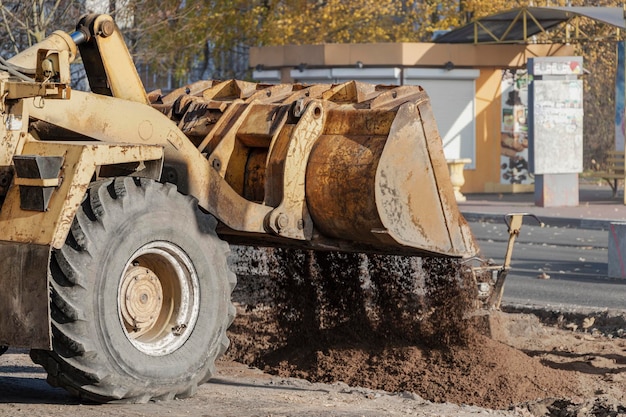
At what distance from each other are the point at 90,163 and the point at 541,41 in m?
25.8

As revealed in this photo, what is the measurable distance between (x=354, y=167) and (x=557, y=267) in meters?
8.00

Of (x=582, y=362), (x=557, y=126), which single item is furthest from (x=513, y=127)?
(x=582, y=362)

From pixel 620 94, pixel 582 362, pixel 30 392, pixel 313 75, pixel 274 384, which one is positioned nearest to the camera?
pixel 30 392

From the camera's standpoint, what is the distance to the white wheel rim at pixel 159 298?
693 centimetres

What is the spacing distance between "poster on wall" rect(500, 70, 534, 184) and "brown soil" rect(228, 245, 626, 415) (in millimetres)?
20757

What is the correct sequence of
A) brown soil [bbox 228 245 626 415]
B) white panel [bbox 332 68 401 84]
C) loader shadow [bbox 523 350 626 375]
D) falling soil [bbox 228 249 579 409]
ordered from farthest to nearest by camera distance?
white panel [bbox 332 68 401 84], loader shadow [bbox 523 350 626 375], falling soil [bbox 228 249 579 409], brown soil [bbox 228 245 626 415]

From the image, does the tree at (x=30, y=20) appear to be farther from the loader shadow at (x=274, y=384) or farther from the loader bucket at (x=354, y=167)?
the loader shadow at (x=274, y=384)

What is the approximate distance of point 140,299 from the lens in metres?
7.00

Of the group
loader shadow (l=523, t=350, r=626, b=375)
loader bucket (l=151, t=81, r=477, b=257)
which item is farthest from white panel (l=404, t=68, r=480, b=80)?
loader bucket (l=151, t=81, r=477, b=257)

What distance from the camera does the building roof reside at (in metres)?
29.2

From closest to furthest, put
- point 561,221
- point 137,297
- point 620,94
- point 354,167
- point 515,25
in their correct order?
point 137,297, point 354,167, point 561,221, point 620,94, point 515,25

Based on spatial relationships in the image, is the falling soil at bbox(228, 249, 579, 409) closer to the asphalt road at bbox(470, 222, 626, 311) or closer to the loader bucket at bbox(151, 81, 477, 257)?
the loader bucket at bbox(151, 81, 477, 257)

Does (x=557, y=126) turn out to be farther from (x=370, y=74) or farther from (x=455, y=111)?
(x=370, y=74)

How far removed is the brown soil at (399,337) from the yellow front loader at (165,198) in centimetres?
84
